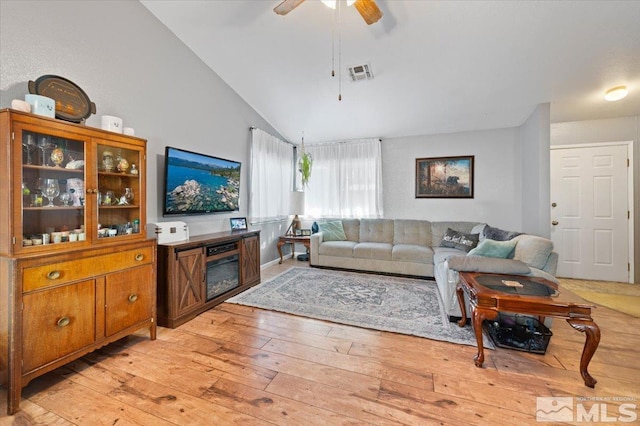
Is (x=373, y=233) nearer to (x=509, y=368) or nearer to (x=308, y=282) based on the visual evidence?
(x=308, y=282)

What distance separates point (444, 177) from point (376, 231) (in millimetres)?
1602

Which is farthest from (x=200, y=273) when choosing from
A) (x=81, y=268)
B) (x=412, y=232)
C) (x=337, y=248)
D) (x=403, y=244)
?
(x=412, y=232)

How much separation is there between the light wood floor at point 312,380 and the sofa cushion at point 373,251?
6.52 feet

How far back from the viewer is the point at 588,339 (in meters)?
1.68

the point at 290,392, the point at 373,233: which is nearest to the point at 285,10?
the point at 290,392

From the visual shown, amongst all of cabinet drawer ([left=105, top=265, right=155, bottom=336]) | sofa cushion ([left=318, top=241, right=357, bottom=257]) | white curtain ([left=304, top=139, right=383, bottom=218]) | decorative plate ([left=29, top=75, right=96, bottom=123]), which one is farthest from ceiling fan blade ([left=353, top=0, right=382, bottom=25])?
sofa cushion ([left=318, top=241, right=357, bottom=257])

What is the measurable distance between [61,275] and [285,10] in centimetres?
254

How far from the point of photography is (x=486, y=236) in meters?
3.76

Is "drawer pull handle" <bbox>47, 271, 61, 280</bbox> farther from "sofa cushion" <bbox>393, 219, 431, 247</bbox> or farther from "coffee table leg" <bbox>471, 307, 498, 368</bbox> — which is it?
"sofa cushion" <bbox>393, 219, 431, 247</bbox>

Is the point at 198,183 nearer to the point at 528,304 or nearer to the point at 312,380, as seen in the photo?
the point at 312,380

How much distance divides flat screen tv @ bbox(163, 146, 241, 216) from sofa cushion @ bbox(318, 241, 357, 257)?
5.46 ft

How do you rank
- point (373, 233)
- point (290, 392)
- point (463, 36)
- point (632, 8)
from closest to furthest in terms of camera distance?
point (290, 392) → point (632, 8) → point (463, 36) → point (373, 233)

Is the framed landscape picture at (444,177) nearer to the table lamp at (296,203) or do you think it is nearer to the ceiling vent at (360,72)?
the ceiling vent at (360,72)

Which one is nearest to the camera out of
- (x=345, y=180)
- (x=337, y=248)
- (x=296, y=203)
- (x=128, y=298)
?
(x=128, y=298)
